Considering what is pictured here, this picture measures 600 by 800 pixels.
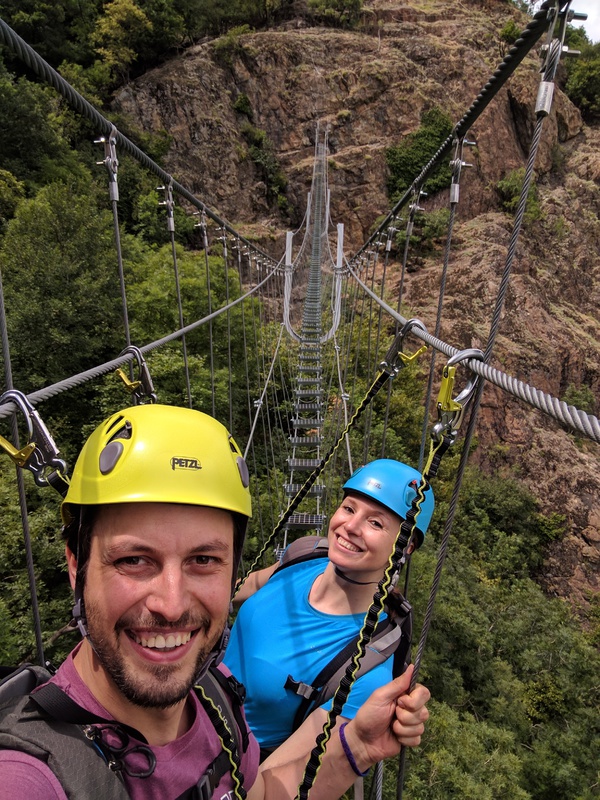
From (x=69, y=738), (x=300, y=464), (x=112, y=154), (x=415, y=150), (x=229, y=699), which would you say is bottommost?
(x=300, y=464)


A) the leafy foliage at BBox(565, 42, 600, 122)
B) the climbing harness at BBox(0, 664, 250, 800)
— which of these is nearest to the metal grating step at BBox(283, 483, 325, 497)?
the climbing harness at BBox(0, 664, 250, 800)

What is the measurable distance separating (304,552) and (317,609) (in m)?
0.19

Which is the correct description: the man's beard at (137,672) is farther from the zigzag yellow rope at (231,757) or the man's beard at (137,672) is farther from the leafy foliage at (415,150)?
the leafy foliage at (415,150)

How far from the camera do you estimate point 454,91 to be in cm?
1820

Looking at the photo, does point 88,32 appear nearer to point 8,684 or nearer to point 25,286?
point 25,286

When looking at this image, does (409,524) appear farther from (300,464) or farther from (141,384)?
(300,464)

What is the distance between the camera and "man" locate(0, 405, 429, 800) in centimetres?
49

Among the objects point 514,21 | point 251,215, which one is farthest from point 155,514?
point 514,21

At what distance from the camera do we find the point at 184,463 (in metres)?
0.66

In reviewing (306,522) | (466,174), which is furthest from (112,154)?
(466,174)

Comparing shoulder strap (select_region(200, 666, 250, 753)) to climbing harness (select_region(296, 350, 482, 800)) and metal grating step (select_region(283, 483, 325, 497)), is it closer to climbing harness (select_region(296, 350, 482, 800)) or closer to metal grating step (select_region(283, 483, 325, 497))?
climbing harness (select_region(296, 350, 482, 800))

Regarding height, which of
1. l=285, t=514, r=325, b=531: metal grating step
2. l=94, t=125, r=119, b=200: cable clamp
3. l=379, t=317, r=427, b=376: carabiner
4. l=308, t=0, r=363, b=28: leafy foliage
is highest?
l=308, t=0, r=363, b=28: leafy foliage

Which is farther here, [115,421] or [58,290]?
[58,290]

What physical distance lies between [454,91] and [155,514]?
72.5ft
